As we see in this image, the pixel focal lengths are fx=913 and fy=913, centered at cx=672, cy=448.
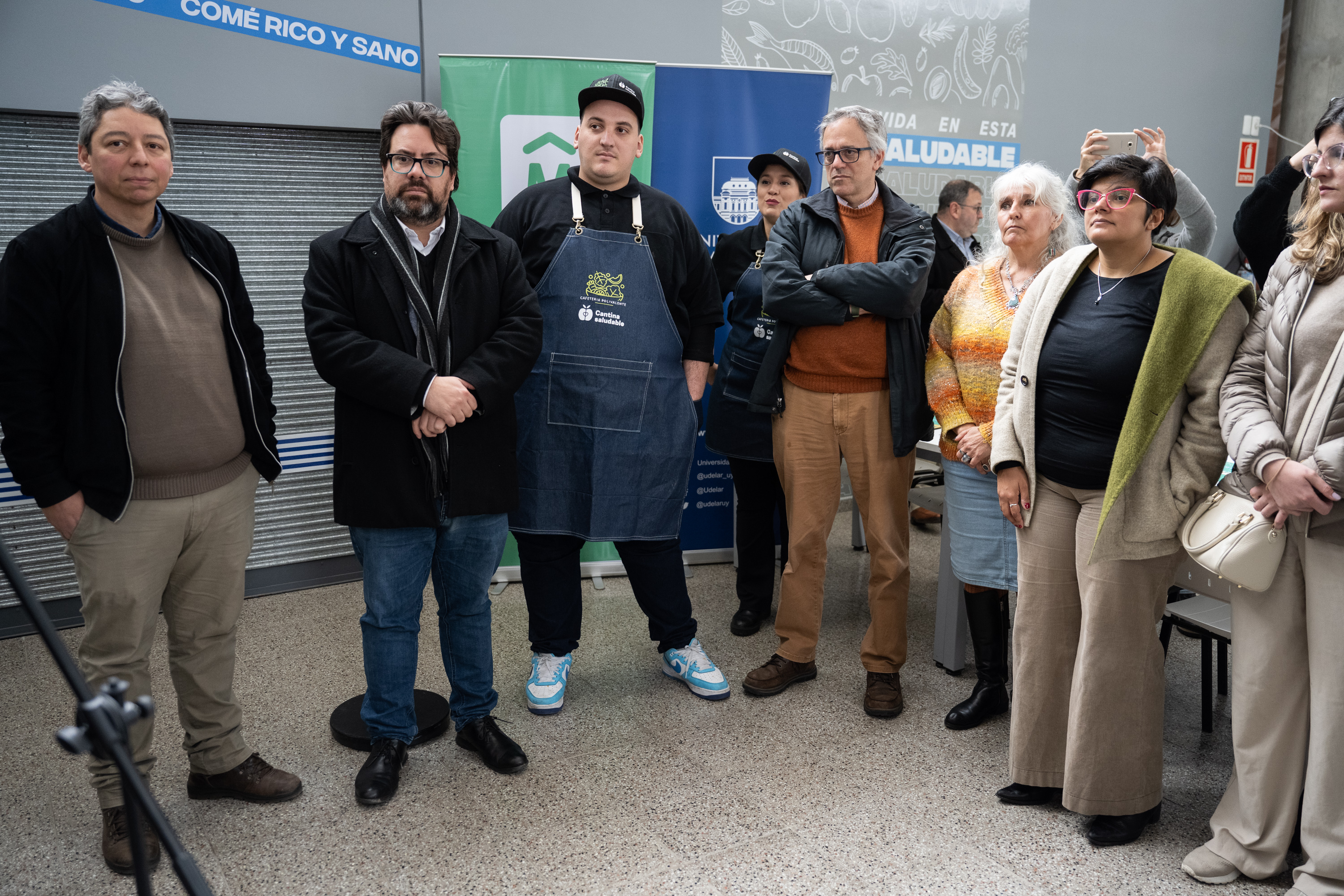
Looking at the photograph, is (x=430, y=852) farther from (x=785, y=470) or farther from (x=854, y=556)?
(x=854, y=556)

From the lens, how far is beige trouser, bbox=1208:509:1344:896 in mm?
1870

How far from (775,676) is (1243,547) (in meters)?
1.52

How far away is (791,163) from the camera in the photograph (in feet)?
11.7

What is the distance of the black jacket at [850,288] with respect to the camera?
2.69 m

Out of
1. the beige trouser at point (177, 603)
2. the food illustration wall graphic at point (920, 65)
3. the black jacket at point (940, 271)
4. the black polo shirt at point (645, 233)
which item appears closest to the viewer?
the beige trouser at point (177, 603)

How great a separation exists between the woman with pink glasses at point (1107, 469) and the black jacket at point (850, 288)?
0.46 meters

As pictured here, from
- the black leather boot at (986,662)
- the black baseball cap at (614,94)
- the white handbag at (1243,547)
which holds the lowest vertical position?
the black leather boot at (986,662)

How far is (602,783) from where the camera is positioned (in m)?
2.49

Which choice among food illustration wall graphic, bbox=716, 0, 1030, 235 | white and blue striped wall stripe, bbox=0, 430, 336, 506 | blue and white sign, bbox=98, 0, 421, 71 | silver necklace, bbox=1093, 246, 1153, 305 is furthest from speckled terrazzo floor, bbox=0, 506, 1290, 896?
food illustration wall graphic, bbox=716, 0, 1030, 235

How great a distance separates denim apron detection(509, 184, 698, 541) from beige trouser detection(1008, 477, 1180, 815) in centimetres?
115

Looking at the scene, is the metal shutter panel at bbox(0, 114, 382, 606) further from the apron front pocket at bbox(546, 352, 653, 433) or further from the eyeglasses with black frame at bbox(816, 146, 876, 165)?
the eyeglasses with black frame at bbox(816, 146, 876, 165)

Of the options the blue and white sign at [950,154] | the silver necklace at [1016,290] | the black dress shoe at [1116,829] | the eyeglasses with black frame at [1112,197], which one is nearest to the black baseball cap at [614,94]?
the silver necklace at [1016,290]

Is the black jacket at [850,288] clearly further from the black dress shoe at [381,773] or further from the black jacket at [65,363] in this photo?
the black jacket at [65,363]

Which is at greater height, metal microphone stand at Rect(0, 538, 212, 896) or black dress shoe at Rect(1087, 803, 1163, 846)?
metal microphone stand at Rect(0, 538, 212, 896)
